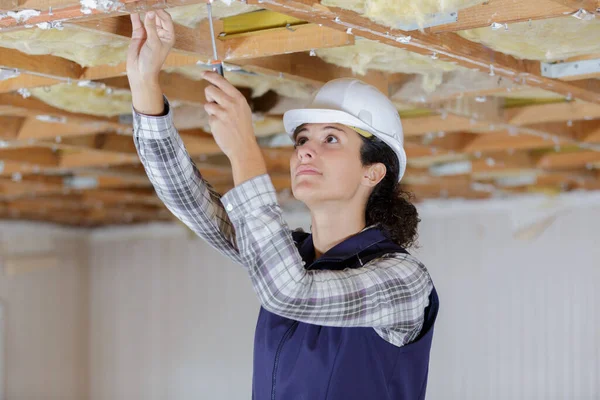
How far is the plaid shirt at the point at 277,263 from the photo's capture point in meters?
1.48

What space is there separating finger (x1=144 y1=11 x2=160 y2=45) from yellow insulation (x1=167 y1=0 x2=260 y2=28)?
20.5 inches

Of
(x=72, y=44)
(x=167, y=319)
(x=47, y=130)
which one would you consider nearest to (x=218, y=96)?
(x=72, y=44)

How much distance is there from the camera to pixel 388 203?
2.00 metres

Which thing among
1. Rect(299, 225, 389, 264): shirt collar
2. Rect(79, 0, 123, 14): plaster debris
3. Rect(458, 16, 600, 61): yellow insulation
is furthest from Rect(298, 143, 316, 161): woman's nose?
Rect(458, 16, 600, 61): yellow insulation

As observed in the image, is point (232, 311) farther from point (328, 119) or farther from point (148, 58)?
point (148, 58)

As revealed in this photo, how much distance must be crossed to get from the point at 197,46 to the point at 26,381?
21.1ft

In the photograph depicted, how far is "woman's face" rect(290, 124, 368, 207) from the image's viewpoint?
1.80 metres

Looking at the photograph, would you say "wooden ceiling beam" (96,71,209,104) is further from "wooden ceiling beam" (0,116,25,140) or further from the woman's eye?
the woman's eye

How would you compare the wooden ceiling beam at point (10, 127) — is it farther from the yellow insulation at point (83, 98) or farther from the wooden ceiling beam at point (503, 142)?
the wooden ceiling beam at point (503, 142)

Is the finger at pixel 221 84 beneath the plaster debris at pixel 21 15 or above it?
beneath

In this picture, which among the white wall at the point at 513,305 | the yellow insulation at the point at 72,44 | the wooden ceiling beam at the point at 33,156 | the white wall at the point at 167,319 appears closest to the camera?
the yellow insulation at the point at 72,44

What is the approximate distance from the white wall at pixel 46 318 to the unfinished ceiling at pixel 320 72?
309 centimetres

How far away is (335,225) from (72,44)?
108cm

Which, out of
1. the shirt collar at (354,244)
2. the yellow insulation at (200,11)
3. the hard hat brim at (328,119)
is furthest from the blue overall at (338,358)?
the yellow insulation at (200,11)
